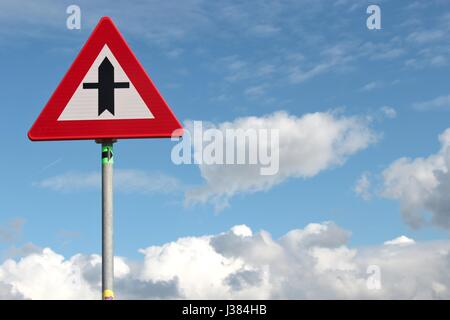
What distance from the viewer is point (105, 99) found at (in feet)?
16.9

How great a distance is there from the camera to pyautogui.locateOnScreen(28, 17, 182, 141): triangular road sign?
5113 millimetres

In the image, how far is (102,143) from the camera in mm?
5074

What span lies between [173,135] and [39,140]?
3.23ft

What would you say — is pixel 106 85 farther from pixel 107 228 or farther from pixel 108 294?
pixel 108 294

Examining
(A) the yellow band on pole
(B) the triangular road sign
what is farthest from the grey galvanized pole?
(B) the triangular road sign

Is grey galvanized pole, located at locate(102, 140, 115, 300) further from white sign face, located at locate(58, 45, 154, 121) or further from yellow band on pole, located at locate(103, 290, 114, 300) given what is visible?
white sign face, located at locate(58, 45, 154, 121)

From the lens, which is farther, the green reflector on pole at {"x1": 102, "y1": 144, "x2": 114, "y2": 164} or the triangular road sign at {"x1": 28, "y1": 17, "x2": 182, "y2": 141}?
the triangular road sign at {"x1": 28, "y1": 17, "x2": 182, "y2": 141}

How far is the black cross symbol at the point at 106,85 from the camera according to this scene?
514 centimetres

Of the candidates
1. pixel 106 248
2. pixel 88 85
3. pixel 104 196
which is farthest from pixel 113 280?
pixel 88 85

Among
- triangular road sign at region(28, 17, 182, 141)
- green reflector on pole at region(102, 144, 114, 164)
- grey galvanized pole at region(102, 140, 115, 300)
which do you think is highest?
triangular road sign at region(28, 17, 182, 141)

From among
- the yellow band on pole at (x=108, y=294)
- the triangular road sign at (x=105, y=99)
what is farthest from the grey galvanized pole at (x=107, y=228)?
the triangular road sign at (x=105, y=99)

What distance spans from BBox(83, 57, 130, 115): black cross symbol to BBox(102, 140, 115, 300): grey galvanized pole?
1.31 feet
